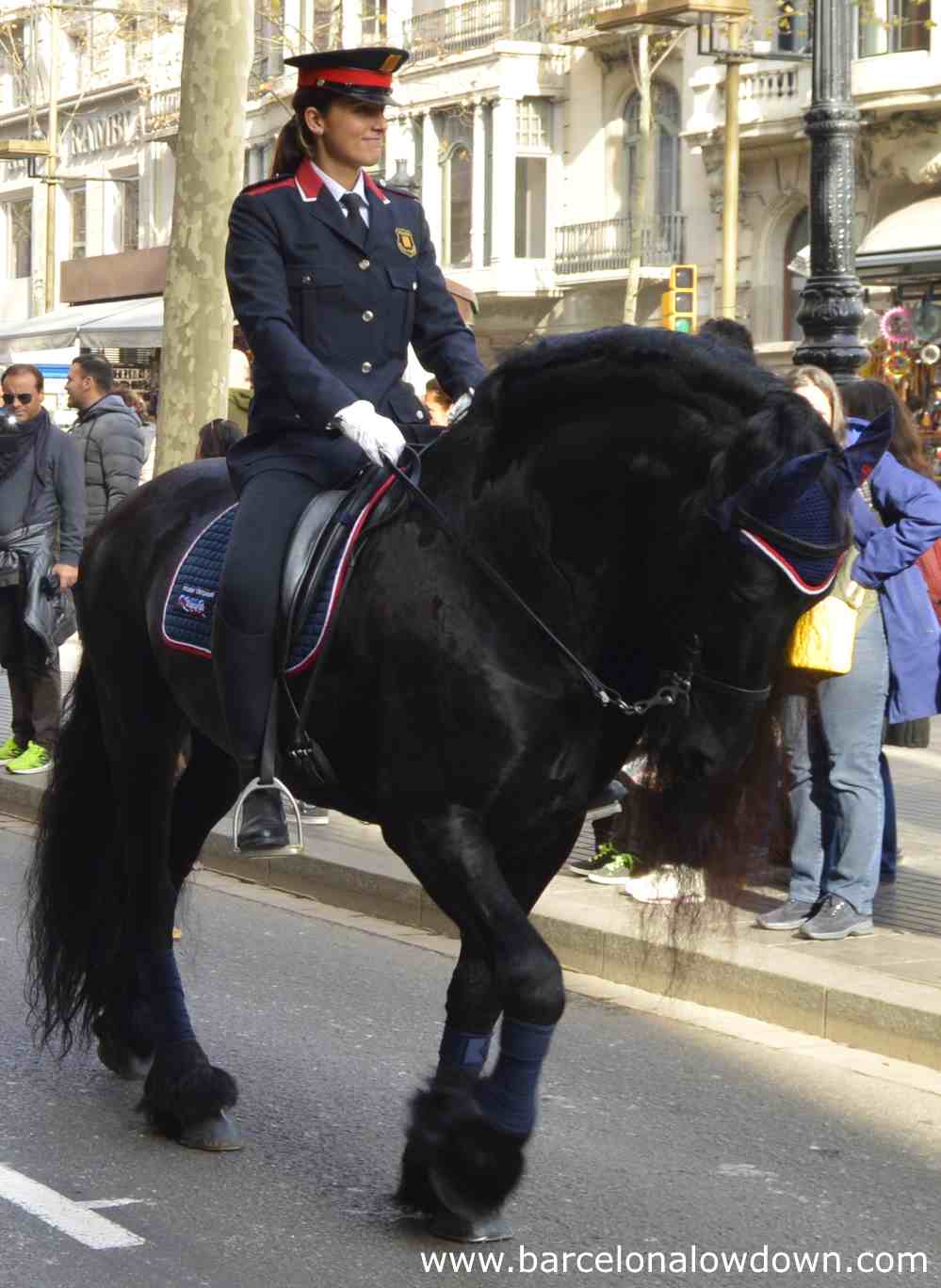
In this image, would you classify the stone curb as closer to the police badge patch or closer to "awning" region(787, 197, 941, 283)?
the police badge patch

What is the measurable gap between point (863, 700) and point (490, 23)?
3588 centimetres

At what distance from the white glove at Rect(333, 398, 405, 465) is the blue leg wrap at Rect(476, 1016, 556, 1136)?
4.19ft

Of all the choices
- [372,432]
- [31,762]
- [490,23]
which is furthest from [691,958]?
[490,23]

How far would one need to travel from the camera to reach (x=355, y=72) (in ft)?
17.0

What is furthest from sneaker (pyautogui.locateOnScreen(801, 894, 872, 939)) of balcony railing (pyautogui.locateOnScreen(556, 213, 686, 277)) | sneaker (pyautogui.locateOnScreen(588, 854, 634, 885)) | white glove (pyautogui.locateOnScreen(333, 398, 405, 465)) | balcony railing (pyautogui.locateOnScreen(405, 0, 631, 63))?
balcony railing (pyautogui.locateOnScreen(405, 0, 631, 63))

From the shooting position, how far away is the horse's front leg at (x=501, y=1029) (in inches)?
178

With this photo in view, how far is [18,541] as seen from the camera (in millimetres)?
11789

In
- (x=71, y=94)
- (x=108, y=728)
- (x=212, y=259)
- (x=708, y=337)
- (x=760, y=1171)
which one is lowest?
(x=760, y=1171)

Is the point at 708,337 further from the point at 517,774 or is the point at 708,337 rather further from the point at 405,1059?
the point at 405,1059

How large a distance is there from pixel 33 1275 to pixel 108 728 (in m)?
1.87

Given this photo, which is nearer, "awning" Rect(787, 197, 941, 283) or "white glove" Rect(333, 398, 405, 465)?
"white glove" Rect(333, 398, 405, 465)

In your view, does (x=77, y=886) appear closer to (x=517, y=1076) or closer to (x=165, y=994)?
(x=165, y=994)

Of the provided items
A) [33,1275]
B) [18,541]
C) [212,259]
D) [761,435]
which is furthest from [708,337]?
[212,259]

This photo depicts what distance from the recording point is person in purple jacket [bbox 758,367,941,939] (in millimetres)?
7691
